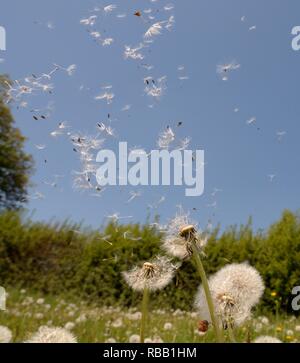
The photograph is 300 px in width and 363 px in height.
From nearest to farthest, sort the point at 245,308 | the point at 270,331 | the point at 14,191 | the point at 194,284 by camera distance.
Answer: the point at 245,308, the point at 270,331, the point at 194,284, the point at 14,191

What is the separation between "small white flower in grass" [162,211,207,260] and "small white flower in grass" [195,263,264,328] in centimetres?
22

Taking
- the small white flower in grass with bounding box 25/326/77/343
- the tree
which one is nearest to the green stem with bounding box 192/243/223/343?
the small white flower in grass with bounding box 25/326/77/343

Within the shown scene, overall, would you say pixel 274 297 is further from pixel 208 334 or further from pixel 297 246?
pixel 208 334

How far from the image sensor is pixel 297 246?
10.9 meters

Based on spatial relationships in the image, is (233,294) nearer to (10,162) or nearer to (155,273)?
(155,273)

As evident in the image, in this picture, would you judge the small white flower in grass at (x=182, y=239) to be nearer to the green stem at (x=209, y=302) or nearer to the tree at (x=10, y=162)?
the green stem at (x=209, y=302)

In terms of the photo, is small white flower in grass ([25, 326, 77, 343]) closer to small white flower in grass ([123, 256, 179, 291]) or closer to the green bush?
small white flower in grass ([123, 256, 179, 291])

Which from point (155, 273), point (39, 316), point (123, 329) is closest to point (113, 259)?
point (39, 316)

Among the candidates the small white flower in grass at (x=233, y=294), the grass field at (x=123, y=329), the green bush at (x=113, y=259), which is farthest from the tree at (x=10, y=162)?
the small white flower in grass at (x=233, y=294)

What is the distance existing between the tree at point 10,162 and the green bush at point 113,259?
6678mm

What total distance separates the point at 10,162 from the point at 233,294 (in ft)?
62.5
